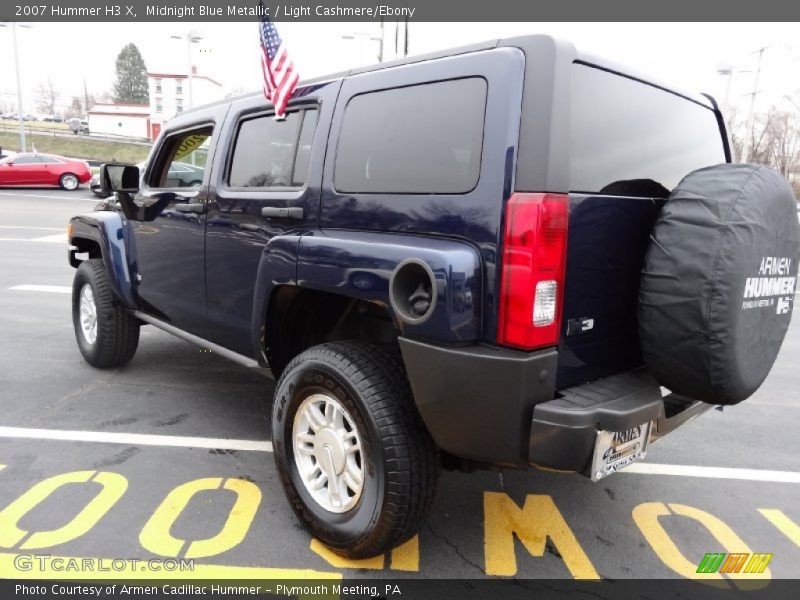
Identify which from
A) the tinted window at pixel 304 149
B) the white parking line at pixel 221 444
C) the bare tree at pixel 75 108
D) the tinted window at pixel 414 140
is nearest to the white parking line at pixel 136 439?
the white parking line at pixel 221 444

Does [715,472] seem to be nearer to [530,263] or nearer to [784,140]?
[530,263]

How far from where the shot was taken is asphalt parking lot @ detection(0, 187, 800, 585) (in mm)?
2508

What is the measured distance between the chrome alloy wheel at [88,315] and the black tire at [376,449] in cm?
282

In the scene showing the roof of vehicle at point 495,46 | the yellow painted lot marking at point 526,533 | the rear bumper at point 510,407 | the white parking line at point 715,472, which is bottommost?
the white parking line at point 715,472

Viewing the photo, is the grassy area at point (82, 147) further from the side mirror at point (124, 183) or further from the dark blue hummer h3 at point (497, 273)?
the dark blue hummer h3 at point (497, 273)

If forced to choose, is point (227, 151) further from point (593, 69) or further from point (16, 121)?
point (16, 121)

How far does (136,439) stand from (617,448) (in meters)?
2.72

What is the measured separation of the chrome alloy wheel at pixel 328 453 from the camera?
2.45 metres

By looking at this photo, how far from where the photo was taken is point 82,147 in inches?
1889

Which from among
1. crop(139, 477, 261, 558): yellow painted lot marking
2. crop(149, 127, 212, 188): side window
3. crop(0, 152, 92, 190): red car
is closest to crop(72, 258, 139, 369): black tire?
crop(149, 127, 212, 188): side window

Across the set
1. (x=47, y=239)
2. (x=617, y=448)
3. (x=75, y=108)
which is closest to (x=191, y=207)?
(x=617, y=448)

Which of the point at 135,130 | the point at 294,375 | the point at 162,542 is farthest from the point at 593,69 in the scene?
the point at 135,130

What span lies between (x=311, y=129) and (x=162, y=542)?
1.94 meters

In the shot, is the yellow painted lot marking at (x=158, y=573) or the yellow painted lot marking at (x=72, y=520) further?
the yellow painted lot marking at (x=72, y=520)
